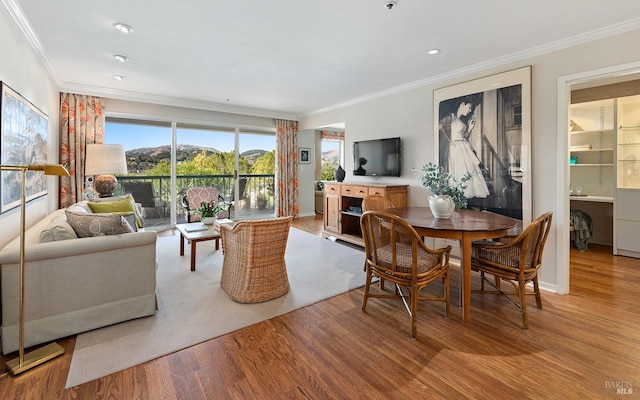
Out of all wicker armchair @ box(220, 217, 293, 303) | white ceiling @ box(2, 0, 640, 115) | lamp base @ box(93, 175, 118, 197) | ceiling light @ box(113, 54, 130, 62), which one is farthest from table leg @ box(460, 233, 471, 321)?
lamp base @ box(93, 175, 118, 197)

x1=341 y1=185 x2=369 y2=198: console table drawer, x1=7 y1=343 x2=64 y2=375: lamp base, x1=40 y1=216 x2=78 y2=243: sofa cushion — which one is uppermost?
x1=341 y1=185 x2=369 y2=198: console table drawer

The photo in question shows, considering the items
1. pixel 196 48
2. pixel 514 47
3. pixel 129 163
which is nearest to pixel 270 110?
pixel 129 163

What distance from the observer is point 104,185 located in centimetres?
438

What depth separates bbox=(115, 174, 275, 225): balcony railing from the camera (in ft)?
19.4

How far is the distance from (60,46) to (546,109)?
5.04m

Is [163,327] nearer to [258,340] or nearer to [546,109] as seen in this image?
[258,340]

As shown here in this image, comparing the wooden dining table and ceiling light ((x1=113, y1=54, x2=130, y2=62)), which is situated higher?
ceiling light ((x1=113, y1=54, x2=130, y2=62))

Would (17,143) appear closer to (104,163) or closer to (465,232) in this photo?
(104,163)

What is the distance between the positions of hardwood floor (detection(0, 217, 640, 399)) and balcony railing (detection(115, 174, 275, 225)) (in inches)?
168

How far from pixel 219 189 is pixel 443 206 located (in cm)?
516

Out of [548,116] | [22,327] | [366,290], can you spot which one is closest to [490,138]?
[548,116]

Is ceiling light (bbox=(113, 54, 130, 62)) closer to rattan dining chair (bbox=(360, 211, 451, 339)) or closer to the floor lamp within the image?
the floor lamp

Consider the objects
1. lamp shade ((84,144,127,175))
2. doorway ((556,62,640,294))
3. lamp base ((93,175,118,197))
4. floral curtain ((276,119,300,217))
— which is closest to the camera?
doorway ((556,62,640,294))

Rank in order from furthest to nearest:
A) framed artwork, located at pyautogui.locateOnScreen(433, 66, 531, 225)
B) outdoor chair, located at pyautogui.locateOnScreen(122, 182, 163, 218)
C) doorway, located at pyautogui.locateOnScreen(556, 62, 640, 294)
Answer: outdoor chair, located at pyautogui.locateOnScreen(122, 182, 163, 218)
framed artwork, located at pyautogui.locateOnScreen(433, 66, 531, 225)
doorway, located at pyautogui.locateOnScreen(556, 62, 640, 294)
